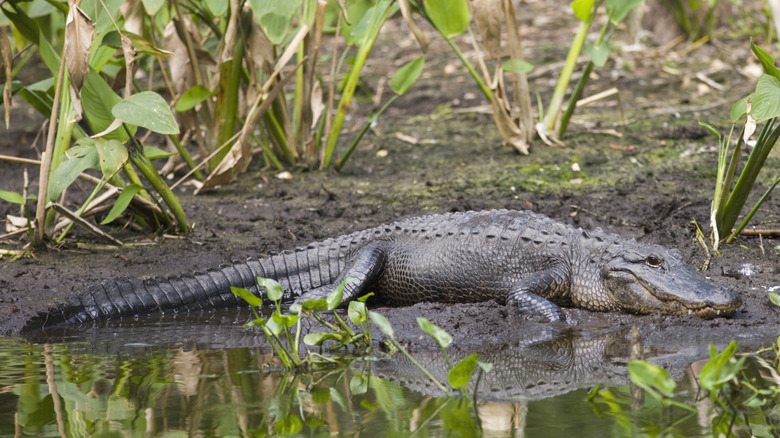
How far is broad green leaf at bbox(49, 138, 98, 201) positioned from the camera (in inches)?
152

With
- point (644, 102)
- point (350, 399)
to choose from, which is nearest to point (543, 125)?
point (644, 102)

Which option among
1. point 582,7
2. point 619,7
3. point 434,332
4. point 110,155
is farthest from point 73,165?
point 619,7

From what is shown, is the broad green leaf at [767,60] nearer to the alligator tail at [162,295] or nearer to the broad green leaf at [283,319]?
the broad green leaf at [283,319]

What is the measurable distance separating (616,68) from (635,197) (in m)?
3.66

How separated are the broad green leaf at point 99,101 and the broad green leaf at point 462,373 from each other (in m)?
2.62

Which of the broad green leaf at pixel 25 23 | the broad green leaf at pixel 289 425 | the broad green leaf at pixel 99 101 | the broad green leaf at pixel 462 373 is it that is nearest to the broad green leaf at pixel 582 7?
the broad green leaf at pixel 99 101

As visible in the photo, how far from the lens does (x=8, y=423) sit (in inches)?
86.6

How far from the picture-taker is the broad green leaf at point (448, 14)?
17.7 ft

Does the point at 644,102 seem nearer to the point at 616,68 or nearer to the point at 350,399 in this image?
the point at 616,68

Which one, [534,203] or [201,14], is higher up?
[201,14]

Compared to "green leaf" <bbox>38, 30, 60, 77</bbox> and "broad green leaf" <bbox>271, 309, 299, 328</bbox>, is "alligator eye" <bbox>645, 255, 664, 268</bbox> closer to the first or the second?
"broad green leaf" <bbox>271, 309, 299, 328</bbox>

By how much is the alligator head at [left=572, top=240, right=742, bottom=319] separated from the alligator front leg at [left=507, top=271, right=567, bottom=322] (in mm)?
127

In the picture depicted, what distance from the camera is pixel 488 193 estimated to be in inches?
227

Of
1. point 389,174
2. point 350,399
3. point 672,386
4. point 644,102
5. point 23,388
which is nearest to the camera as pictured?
point 672,386
